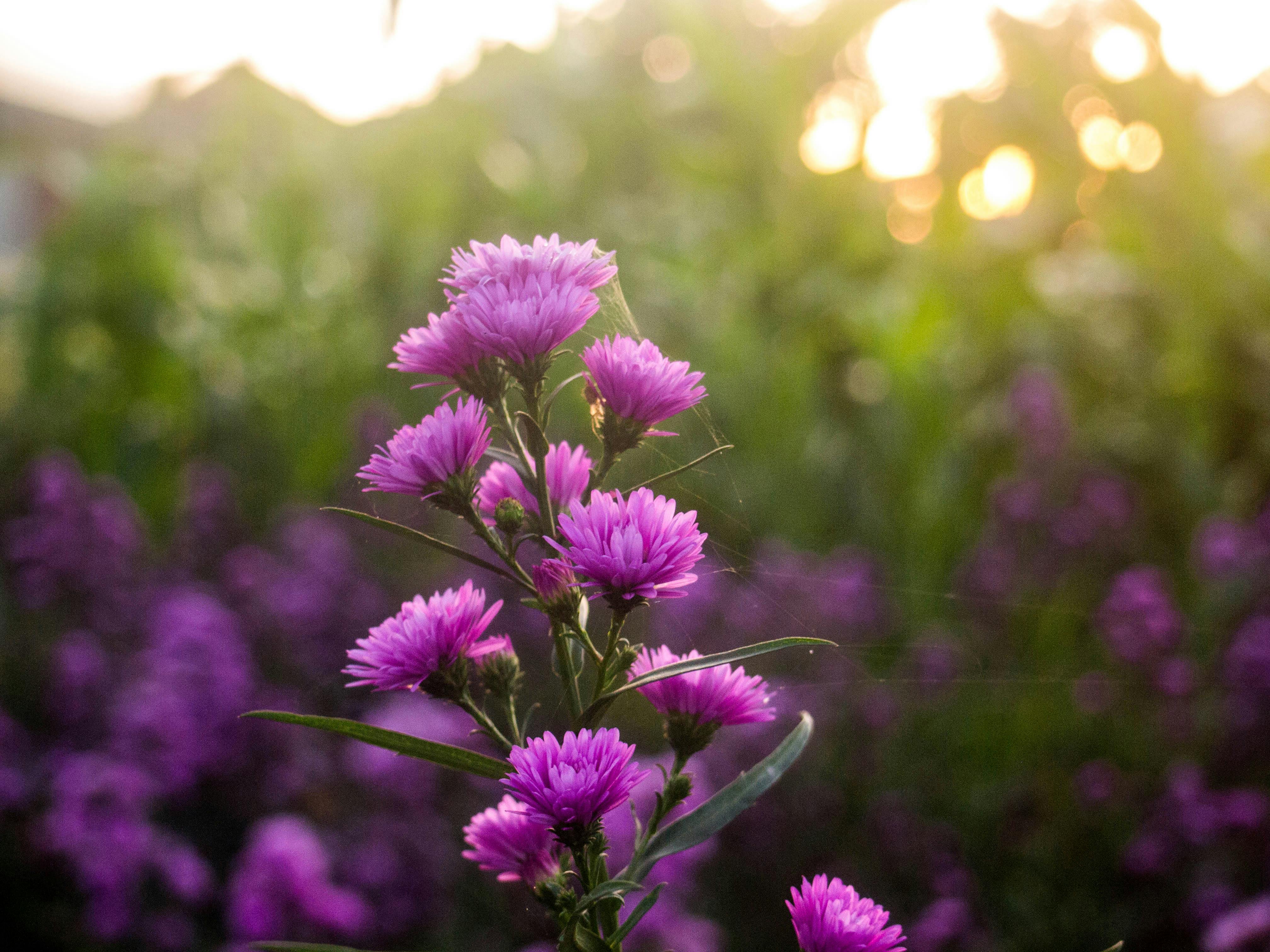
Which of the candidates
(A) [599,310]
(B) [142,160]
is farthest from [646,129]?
(A) [599,310]

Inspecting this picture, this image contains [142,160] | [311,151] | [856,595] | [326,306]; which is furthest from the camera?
[142,160]

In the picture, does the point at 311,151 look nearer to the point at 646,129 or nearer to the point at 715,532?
the point at 646,129

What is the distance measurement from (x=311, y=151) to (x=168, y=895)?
160 inches

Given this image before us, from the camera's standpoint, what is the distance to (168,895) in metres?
1.71

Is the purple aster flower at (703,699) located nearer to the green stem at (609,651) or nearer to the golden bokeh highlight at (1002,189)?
the green stem at (609,651)

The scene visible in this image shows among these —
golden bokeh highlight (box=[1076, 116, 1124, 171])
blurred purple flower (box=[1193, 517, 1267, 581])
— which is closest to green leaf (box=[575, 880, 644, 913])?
blurred purple flower (box=[1193, 517, 1267, 581])

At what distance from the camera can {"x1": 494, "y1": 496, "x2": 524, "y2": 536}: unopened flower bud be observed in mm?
487

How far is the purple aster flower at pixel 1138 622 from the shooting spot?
6.06 ft

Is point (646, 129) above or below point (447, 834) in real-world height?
above

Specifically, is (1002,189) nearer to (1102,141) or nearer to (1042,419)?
(1102,141)

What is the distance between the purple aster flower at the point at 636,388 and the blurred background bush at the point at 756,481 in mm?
26

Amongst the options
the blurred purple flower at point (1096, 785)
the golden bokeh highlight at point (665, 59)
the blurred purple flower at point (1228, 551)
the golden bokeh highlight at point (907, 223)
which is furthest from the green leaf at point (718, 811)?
the golden bokeh highlight at point (665, 59)

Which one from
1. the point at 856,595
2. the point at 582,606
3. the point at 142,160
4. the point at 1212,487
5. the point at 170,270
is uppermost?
the point at 142,160

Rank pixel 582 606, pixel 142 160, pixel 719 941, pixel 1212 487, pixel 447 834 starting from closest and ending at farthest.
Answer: pixel 582 606, pixel 719 941, pixel 447 834, pixel 1212 487, pixel 142 160
